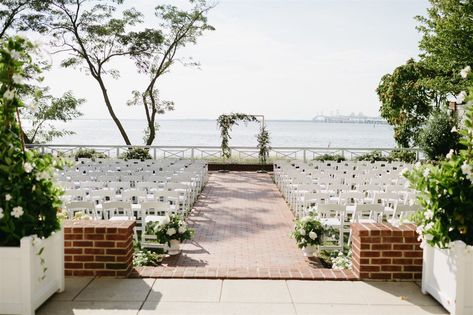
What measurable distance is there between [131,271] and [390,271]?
299 centimetres

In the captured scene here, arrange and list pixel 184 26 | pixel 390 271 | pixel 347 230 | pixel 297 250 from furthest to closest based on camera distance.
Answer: pixel 184 26, pixel 347 230, pixel 297 250, pixel 390 271

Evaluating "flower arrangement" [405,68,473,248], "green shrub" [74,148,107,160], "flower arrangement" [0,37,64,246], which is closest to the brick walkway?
"flower arrangement" [405,68,473,248]

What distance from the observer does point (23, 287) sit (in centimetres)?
440

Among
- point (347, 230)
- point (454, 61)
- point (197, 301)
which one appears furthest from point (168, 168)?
point (454, 61)

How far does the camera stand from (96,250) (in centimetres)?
557

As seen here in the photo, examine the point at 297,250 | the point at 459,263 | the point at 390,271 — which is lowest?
the point at 297,250

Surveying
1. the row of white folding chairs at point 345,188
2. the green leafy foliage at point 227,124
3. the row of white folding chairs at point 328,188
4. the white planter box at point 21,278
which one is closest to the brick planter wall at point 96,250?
the white planter box at point 21,278

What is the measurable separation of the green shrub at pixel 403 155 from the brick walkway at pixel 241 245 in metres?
9.30

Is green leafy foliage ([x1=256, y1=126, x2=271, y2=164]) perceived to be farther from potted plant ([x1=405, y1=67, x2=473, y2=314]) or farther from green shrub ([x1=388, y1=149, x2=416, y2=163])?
potted plant ([x1=405, y1=67, x2=473, y2=314])

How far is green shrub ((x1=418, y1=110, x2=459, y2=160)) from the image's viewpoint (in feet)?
74.0

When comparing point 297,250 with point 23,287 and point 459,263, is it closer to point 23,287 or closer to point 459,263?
point 459,263

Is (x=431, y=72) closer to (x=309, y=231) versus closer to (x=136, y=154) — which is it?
(x=136, y=154)

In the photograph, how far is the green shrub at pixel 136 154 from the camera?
2238 centimetres

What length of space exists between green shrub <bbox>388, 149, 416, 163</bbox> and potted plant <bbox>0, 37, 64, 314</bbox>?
64.7ft
